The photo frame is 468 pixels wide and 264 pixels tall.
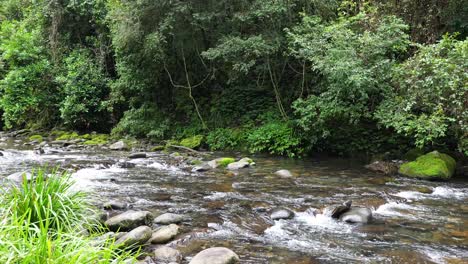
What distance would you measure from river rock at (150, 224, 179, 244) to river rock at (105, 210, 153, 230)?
0.36 meters

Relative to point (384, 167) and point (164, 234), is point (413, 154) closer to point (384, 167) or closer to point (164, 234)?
point (384, 167)

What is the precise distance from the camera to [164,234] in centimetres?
484

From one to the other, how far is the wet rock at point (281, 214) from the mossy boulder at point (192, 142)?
26.2ft

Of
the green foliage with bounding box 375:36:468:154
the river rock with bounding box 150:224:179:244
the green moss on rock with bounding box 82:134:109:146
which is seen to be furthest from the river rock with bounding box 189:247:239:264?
the green moss on rock with bounding box 82:134:109:146

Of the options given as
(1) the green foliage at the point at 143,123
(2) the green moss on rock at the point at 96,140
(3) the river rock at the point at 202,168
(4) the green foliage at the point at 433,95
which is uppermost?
(4) the green foliage at the point at 433,95

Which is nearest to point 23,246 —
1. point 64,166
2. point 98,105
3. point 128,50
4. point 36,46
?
point 64,166

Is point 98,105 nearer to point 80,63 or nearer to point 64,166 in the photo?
point 80,63

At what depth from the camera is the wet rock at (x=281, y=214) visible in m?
5.83

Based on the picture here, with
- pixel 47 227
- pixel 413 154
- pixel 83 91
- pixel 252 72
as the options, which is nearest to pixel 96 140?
pixel 83 91

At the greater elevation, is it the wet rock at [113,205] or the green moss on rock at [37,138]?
the wet rock at [113,205]

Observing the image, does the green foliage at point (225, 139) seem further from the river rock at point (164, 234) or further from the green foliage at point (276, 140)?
the river rock at point (164, 234)

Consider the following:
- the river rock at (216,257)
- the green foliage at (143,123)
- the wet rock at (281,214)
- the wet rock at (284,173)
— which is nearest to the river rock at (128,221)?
the river rock at (216,257)

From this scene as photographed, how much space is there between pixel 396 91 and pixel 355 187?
3.28 m

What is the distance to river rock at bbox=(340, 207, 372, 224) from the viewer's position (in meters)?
5.64
